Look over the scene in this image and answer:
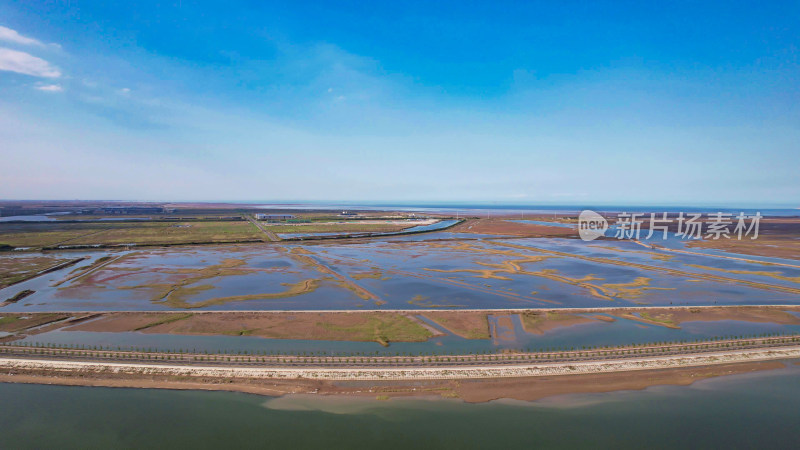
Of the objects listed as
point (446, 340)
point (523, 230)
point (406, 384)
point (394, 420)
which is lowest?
point (394, 420)

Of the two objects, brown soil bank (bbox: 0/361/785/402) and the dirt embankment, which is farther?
the dirt embankment

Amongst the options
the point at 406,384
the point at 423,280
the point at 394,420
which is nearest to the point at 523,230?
the point at 423,280

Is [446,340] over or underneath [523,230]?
underneath

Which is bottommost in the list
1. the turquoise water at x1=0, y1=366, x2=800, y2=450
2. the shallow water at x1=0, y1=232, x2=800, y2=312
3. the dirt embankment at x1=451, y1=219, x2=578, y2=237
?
the turquoise water at x1=0, y1=366, x2=800, y2=450

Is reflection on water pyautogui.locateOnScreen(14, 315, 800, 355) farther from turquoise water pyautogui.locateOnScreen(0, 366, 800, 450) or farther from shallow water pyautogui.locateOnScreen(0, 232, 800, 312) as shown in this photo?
shallow water pyautogui.locateOnScreen(0, 232, 800, 312)

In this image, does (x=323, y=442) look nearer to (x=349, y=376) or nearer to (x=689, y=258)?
(x=349, y=376)

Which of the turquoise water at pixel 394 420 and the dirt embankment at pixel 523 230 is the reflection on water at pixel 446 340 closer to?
the turquoise water at pixel 394 420

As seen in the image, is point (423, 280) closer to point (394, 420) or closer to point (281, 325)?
point (281, 325)

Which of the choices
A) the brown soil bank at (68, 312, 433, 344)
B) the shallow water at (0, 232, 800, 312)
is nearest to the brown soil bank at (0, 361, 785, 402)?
the brown soil bank at (68, 312, 433, 344)
